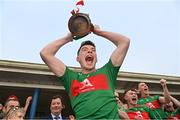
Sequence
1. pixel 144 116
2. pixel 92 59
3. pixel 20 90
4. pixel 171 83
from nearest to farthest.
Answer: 1. pixel 92 59
2. pixel 144 116
3. pixel 20 90
4. pixel 171 83

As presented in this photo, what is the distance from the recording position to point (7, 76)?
7.42 metres

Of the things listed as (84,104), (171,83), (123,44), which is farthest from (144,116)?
(171,83)

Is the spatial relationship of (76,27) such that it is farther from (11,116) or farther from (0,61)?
(0,61)

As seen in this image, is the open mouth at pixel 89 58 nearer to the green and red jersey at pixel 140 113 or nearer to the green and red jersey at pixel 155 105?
the green and red jersey at pixel 140 113

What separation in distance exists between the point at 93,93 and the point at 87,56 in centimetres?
45

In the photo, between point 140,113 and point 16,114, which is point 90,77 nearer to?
point 16,114

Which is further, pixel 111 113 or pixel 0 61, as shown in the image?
pixel 0 61

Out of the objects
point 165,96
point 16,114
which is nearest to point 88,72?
point 16,114

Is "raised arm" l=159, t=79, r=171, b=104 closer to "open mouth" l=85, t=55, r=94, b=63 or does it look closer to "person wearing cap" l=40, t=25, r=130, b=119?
"person wearing cap" l=40, t=25, r=130, b=119

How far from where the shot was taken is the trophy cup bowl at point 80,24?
10.2 ft

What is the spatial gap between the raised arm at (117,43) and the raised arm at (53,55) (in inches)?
12.3

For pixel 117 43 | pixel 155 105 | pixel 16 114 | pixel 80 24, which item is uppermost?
pixel 80 24

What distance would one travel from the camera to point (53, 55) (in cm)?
317

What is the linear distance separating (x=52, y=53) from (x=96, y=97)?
699mm
